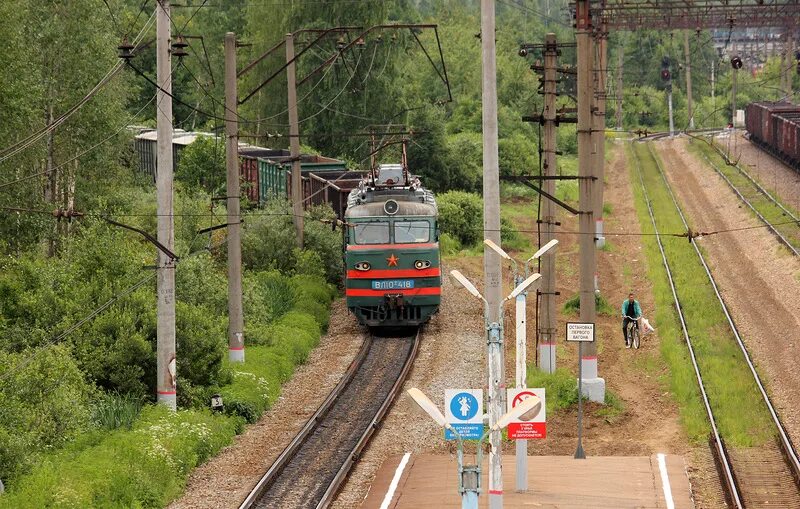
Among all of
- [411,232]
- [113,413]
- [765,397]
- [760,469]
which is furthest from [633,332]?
[113,413]

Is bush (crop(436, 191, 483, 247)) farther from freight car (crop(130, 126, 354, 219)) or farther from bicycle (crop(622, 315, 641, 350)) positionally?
bicycle (crop(622, 315, 641, 350))

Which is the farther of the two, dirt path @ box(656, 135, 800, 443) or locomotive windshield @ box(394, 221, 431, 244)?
locomotive windshield @ box(394, 221, 431, 244)

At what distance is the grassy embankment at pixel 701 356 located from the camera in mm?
22375

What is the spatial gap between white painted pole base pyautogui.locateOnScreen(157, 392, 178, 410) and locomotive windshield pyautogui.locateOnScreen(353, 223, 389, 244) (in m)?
9.57

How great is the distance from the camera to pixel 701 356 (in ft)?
92.5

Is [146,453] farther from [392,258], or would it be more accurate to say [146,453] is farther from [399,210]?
[399,210]

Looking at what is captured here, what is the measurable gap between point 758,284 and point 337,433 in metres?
19.1

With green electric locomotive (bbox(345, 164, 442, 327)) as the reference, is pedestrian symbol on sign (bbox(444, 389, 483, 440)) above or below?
Result: below

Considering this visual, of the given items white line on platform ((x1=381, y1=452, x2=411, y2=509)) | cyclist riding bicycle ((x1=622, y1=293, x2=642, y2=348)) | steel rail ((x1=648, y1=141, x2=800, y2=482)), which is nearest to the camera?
white line on platform ((x1=381, y1=452, x2=411, y2=509))

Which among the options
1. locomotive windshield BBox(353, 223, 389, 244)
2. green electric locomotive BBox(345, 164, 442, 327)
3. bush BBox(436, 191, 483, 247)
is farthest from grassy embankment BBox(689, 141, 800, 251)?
locomotive windshield BBox(353, 223, 389, 244)

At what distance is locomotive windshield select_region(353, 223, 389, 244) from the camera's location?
3111 centimetres

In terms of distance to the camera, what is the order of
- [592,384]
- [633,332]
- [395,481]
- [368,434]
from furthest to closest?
[633,332]
[592,384]
[368,434]
[395,481]

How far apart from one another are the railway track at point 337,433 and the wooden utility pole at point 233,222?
2.45 m

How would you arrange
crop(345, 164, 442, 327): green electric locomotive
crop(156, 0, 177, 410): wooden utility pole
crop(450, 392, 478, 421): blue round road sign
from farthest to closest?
1. crop(345, 164, 442, 327): green electric locomotive
2. crop(156, 0, 177, 410): wooden utility pole
3. crop(450, 392, 478, 421): blue round road sign
